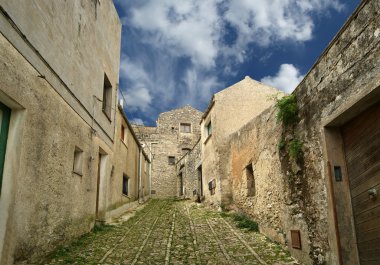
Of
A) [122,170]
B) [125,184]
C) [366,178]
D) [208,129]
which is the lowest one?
[366,178]

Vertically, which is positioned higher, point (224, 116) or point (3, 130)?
point (224, 116)

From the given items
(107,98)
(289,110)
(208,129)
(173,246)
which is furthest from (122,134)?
(289,110)

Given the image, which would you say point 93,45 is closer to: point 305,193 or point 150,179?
point 305,193

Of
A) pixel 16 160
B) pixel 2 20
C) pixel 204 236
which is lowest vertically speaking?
pixel 204 236

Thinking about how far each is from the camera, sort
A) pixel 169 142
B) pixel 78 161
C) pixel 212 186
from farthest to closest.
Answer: pixel 169 142 < pixel 212 186 < pixel 78 161

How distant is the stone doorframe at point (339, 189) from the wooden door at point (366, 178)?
0.08 m

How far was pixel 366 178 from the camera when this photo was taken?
4.11 meters

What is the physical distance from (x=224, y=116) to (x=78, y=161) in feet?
26.2

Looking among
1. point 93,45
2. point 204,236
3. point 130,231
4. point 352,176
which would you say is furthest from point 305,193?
point 93,45

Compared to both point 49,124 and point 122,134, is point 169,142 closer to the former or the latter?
point 122,134

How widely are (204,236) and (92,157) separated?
3724mm

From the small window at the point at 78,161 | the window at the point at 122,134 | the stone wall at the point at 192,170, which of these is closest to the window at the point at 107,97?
the window at the point at 122,134

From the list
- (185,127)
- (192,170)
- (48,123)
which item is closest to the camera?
(48,123)

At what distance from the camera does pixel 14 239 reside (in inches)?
178
